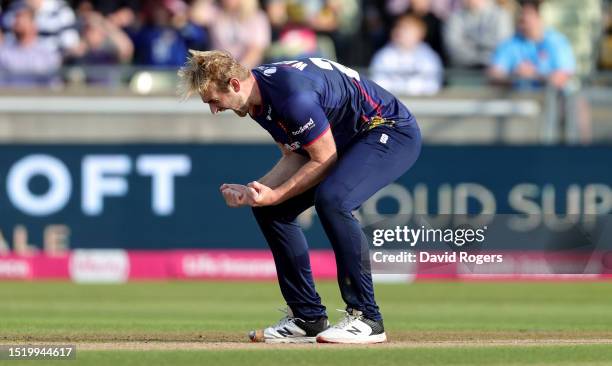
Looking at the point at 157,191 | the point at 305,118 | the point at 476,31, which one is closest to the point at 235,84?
the point at 305,118

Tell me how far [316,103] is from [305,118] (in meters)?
0.16

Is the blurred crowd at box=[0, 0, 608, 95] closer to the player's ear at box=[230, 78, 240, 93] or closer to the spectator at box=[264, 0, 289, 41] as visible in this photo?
the spectator at box=[264, 0, 289, 41]

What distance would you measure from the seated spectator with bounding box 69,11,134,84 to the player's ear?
9.65m

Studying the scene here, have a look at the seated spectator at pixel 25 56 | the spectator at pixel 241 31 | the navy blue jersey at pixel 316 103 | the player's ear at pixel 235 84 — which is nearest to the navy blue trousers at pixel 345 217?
the navy blue jersey at pixel 316 103

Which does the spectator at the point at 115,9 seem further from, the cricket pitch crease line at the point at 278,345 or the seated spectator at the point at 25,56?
the cricket pitch crease line at the point at 278,345

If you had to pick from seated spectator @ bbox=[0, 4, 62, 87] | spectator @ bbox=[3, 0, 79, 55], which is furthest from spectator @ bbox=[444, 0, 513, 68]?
seated spectator @ bbox=[0, 4, 62, 87]

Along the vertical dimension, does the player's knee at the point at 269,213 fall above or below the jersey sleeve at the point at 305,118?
below

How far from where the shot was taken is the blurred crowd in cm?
1656

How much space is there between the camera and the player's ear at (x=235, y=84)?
7807mm

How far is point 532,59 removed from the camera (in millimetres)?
16656

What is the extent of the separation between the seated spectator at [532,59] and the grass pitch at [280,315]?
2.49 metres

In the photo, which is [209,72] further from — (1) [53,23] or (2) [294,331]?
(1) [53,23]

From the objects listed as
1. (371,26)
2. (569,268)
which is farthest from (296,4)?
(569,268)

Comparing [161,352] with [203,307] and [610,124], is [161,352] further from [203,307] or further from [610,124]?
[610,124]
